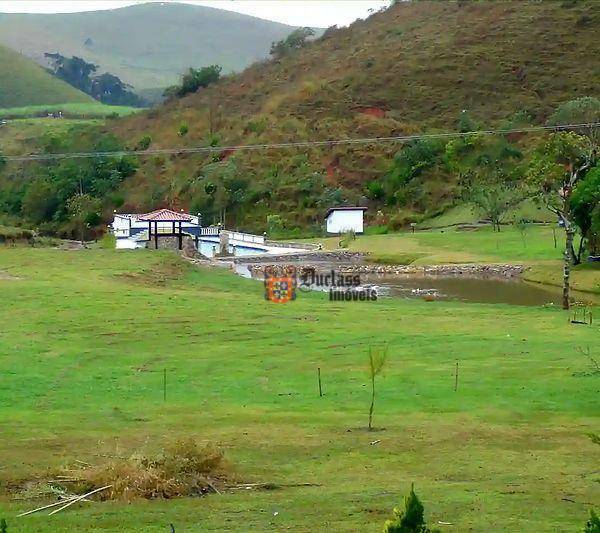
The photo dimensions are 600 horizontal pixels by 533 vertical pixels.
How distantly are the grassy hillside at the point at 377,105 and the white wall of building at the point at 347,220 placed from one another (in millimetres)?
5945

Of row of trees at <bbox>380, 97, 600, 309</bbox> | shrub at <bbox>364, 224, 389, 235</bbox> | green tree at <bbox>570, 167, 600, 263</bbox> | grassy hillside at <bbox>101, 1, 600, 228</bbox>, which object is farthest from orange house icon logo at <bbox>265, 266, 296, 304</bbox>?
grassy hillside at <bbox>101, 1, 600, 228</bbox>

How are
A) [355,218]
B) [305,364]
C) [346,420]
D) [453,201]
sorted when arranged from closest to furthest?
1. [346,420]
2. [305,364]
3. [355,218]
4. [453,201]

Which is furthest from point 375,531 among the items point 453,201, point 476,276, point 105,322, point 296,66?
point 296,66

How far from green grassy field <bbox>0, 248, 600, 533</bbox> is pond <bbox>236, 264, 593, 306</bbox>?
5.44 metres

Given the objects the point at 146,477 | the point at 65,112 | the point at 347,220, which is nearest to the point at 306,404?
the point at 146,477

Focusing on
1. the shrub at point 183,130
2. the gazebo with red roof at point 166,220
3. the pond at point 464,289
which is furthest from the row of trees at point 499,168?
the shrub at point 183,130

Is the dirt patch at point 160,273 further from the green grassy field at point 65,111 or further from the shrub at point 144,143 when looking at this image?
the green grassy field at point 65,111

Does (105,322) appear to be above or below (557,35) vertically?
below

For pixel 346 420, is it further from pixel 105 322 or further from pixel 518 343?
pixel 105 322

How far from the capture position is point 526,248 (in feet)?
195

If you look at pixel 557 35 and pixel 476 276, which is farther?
pixel 557 35

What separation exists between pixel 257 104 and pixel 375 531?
118573mm

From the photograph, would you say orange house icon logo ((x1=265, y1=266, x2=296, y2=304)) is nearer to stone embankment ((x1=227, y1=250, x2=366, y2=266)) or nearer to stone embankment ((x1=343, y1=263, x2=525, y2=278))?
stone embankment ((x1=343, y1=263, x2=525, y2=278))

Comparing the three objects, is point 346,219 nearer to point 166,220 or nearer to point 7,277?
point 166,220
